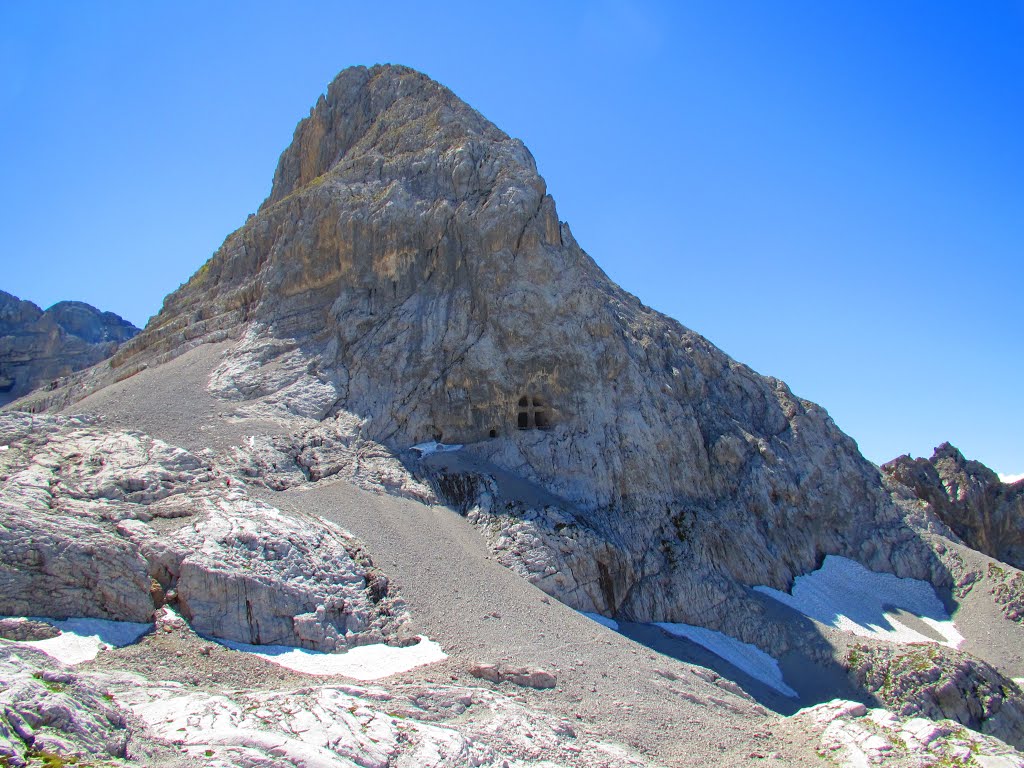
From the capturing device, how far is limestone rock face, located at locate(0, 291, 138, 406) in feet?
318

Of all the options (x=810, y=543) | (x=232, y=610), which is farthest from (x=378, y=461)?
(x=810, y=543)

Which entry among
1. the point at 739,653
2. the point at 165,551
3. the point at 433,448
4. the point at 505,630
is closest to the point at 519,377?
the point at 433,448

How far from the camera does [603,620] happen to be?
34.8 metres

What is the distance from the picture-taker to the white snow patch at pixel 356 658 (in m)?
23.0

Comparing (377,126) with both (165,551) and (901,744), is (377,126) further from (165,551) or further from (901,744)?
(901,744)

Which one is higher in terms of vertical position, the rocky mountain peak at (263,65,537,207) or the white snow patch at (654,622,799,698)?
the rocky mountain peak at (263,65,537,207)

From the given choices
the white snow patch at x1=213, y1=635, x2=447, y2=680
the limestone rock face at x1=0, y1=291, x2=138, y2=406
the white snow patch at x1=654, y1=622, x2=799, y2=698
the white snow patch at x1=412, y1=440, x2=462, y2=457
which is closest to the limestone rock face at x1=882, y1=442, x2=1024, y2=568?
the white snow patch at x1=654, y1=622, x2=799, y2=698

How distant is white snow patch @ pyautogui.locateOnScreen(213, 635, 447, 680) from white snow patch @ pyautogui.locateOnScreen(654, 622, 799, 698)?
16.0m

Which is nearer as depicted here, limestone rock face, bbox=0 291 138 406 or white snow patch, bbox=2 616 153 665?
white snow patch, bbox=2 616 153 665

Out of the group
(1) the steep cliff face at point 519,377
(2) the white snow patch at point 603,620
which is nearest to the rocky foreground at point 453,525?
(1) the steep cliff face at point 519,377

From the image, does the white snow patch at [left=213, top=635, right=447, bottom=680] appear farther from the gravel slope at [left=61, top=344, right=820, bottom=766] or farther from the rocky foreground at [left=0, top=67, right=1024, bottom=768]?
the gravel slope at [left=61, top=344, right=820, bottom=766]

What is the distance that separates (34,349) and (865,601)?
10196 centimetres

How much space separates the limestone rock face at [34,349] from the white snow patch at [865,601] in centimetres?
8291

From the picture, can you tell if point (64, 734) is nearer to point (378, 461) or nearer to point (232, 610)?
point (232, 610)
